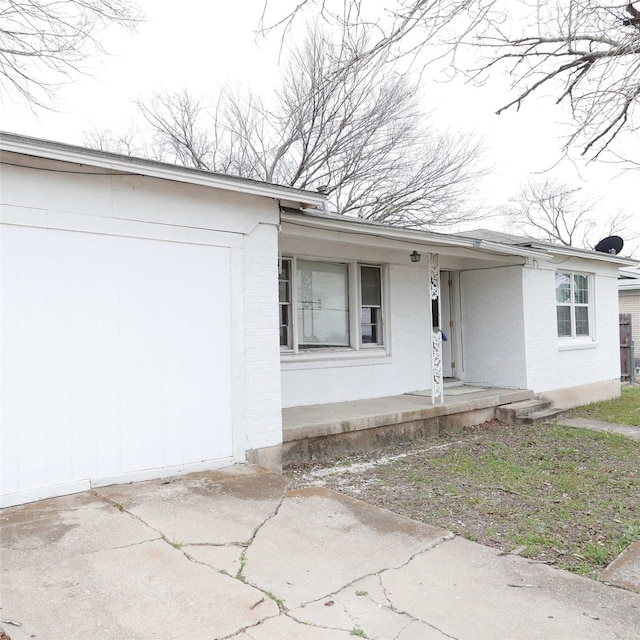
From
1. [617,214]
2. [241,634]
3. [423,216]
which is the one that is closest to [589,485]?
[241,634]

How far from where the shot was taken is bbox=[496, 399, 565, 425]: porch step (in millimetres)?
8969

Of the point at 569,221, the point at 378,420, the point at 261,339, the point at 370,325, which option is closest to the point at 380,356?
the point at 370,325

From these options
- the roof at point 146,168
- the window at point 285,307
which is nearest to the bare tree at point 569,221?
the window at point 285,307

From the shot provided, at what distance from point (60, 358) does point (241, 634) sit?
9.23ft

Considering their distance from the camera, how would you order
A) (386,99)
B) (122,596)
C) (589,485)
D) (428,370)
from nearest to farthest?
(122,596)
(589,485)
(428,370)
(386,99)

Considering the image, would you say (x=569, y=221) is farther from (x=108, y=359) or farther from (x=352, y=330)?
(x=108, y=359)

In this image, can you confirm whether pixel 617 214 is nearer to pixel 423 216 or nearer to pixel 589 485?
pixel 423 216

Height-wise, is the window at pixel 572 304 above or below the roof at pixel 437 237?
below

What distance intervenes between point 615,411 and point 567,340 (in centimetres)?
162

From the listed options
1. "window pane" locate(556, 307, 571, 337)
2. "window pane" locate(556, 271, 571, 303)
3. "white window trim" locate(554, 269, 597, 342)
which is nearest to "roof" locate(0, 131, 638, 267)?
"window pane" locate(556, 271, 571, 303)

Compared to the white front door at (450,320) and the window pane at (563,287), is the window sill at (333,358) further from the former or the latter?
the window pane at (563,287)

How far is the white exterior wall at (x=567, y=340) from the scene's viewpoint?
1001 centimetres

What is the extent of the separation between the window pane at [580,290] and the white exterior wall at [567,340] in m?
0.17

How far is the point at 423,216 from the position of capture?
21750 millimetres
